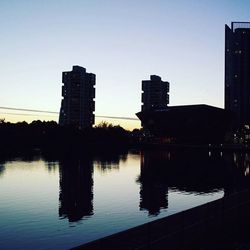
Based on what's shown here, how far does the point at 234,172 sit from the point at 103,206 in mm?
58344

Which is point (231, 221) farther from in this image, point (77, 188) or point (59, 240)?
point (77, 188)

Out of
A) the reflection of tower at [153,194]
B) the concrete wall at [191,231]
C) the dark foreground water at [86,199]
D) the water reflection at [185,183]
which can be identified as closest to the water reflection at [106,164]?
the dark foreground water at [86,199]

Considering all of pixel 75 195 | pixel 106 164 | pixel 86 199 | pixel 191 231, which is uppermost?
pixel 191 231

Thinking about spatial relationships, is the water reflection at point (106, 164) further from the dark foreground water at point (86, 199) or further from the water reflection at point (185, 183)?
the water reflection at point (185, 183)

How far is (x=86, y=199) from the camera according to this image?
5931 cm

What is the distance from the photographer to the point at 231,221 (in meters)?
31.5

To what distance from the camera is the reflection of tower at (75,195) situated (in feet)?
162

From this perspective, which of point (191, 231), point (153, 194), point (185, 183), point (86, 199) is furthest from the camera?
point (185, 183)

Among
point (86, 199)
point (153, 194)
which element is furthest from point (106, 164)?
point (86, 199)

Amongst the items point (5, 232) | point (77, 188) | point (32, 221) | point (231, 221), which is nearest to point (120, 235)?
point (231, 221)

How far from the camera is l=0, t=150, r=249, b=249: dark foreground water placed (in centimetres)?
3947

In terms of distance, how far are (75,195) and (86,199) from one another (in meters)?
4.04

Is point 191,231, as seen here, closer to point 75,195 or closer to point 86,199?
point 86,199

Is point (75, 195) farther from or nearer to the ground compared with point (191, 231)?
nearer to the ground
